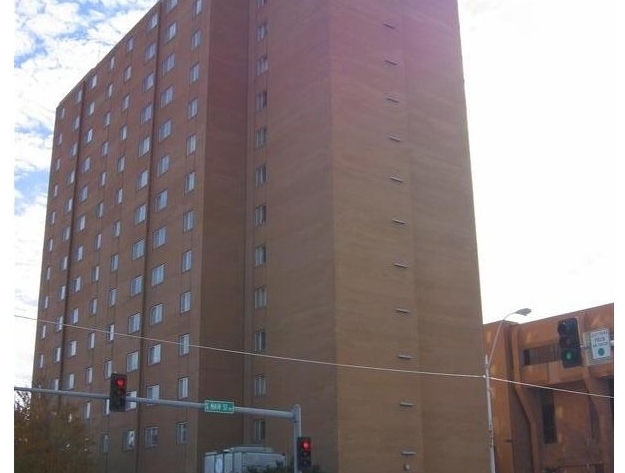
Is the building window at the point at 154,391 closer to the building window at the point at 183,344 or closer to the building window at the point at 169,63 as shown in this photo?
the building window at the point at 183,344

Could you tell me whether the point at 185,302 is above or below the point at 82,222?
below

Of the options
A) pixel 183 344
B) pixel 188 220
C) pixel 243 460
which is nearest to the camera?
pixel 243 460

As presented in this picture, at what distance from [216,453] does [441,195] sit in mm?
22173

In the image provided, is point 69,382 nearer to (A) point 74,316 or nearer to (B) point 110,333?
(A) point 74,316

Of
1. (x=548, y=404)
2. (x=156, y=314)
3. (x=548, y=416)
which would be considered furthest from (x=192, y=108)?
(x=548, y=416)

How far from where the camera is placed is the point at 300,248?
168 ft

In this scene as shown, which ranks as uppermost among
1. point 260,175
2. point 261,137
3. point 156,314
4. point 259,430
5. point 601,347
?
point 261,137

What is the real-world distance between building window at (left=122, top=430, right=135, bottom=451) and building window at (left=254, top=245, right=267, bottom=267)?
14492mm

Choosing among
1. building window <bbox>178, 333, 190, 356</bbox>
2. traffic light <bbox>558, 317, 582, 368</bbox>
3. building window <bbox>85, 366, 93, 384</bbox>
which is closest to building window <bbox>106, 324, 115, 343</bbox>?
building window <bbox>85, 366, 93, 384</bbox>

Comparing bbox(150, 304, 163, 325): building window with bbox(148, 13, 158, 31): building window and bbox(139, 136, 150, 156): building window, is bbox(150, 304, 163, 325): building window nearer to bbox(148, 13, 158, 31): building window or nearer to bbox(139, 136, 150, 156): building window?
bbox(139, 136, 150, 156): building window

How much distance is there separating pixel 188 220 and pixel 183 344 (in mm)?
8724

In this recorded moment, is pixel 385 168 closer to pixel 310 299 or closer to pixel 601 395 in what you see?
pixel 310 299

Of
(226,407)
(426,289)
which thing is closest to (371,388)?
(426,289)

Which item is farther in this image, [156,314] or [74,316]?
[74,316]
